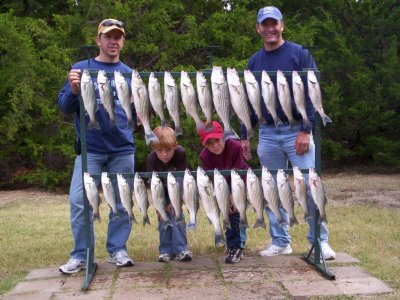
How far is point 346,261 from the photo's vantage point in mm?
5219

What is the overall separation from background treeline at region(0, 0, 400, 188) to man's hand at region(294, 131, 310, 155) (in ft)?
18.7

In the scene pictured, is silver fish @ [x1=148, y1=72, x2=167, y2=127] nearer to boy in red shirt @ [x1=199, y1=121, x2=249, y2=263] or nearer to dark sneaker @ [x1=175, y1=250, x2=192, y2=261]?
boy in red shirt @ [x1=199, y1=121, x2=249, y2=263]

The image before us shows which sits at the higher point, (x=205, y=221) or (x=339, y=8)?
(x=339, y=8)

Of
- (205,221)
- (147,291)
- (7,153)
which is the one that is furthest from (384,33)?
(147,291)

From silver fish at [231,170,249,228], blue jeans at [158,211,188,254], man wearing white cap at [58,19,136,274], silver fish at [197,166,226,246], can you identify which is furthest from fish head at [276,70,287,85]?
blue jeans at [158,211,188,254]

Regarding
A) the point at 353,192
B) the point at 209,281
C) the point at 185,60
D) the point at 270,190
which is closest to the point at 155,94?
the point at 270,190

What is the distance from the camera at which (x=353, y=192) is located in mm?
10266

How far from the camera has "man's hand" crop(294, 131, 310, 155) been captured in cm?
492

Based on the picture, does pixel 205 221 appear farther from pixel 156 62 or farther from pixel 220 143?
pixel 156 62

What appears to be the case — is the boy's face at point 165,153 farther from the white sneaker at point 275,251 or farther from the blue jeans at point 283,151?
the white sneaker at point 275,251

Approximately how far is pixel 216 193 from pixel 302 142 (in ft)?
3.37

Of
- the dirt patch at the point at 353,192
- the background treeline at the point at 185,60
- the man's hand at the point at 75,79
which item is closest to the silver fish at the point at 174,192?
the man's hand at the point at 75,79

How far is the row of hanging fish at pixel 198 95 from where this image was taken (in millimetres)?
4363

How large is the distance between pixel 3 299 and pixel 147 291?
1.13 m
